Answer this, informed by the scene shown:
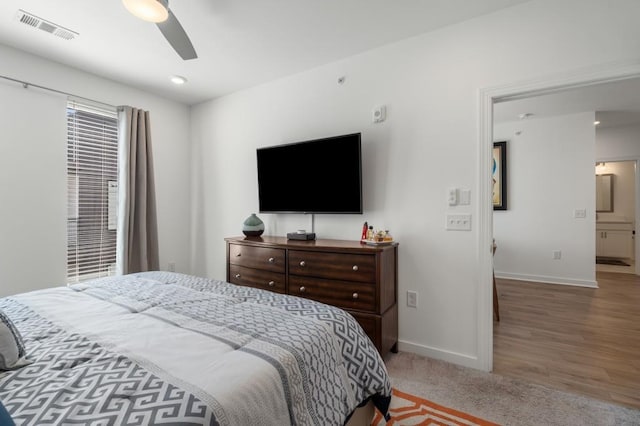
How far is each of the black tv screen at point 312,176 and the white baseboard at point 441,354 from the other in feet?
3.86

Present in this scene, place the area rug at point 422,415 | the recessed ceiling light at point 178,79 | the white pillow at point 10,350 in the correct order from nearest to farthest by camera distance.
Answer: the white pillow at point 10,350 < the area rug at point 422,415 < the recessed ceiling light at point 178,79

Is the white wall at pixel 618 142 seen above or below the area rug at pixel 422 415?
above

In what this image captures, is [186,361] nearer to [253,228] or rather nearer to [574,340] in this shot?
[253,228]

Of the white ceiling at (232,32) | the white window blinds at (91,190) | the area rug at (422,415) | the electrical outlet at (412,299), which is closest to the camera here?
the area rug at (422,415)

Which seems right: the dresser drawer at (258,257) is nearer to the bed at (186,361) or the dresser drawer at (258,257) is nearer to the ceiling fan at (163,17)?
the bed at (186,361)

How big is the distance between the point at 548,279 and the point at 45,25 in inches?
261

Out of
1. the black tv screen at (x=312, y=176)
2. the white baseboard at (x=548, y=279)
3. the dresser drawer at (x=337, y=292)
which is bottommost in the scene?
the white baseboard at (x=548, y=279)

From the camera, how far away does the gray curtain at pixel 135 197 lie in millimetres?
3176

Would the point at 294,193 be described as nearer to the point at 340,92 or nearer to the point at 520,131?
the point at 340,92

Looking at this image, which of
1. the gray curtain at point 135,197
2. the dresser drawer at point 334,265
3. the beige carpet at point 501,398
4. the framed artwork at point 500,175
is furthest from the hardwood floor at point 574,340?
the gray curtain at point 135,197

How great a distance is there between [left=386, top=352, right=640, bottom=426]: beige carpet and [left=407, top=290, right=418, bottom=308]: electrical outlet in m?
0.44

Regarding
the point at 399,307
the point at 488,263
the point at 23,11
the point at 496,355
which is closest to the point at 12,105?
the point at 23,11

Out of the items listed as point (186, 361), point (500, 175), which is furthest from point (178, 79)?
point (500, 175)

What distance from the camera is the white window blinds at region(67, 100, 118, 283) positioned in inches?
117
